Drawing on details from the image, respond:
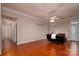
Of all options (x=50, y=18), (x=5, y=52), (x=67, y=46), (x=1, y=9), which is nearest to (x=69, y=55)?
(x=67, y=46)

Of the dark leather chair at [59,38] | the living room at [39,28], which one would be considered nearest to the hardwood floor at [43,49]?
the living room at [39,28]

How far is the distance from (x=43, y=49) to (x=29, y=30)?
701mm

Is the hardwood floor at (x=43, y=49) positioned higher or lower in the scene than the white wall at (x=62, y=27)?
lower

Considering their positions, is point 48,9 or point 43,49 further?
point 43,49

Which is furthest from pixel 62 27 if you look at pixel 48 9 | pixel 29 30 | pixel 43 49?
pixel 29 30

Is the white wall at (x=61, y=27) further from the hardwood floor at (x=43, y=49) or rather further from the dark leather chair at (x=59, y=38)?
the hardwood floor at (x=43, y=49)

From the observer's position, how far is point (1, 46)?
2732 millimetres

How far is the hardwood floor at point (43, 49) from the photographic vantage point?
2.87 meters

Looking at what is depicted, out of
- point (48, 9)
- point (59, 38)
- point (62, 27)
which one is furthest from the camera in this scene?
point (59, 38)

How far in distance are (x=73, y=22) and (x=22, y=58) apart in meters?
1.79

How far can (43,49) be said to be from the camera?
3057 millimetres

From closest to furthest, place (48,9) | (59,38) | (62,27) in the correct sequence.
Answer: (48,9) → (62,27) → (59,38)

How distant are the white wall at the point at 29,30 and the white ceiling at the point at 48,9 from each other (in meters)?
0.19

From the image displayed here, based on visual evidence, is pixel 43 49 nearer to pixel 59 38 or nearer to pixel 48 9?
pixel 59 38
